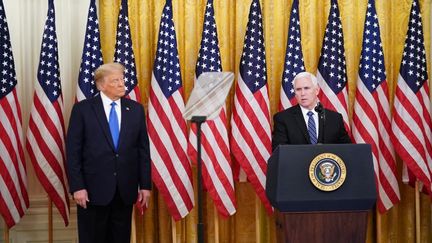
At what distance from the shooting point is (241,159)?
5020 millimetres

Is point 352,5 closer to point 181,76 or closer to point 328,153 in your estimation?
point 181,76

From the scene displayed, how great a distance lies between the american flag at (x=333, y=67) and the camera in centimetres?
515

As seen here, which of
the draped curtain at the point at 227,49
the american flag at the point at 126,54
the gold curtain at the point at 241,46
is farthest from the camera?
the gold curtain at the point at 241,46

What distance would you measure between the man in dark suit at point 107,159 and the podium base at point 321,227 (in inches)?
56.9

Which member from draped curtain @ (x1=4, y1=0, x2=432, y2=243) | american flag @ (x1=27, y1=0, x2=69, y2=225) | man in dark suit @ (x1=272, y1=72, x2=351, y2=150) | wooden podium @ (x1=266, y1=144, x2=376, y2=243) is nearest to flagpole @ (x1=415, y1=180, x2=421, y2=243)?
draped curtain @ (x1=4, y1=0, x2=432, y2=243)

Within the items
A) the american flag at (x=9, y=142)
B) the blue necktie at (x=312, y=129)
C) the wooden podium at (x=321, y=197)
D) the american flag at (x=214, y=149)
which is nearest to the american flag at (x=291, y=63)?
the american flag at (x=214, y=149)

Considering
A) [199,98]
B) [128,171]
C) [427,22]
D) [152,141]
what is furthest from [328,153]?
[427,22]

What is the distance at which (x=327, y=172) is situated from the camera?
312 centimetres

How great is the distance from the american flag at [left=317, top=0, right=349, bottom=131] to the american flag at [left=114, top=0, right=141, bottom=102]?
1700 mm

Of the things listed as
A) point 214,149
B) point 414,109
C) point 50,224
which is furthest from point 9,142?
point 414,109

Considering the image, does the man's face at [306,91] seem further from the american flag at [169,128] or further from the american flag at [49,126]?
the american flag at [49,126]

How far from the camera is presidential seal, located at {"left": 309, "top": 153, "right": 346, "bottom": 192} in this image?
10.2 feet

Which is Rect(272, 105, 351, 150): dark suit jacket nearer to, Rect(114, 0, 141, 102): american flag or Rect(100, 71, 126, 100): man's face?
Rect(100, 71, 126, 100): man's face

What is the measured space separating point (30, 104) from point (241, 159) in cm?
194
